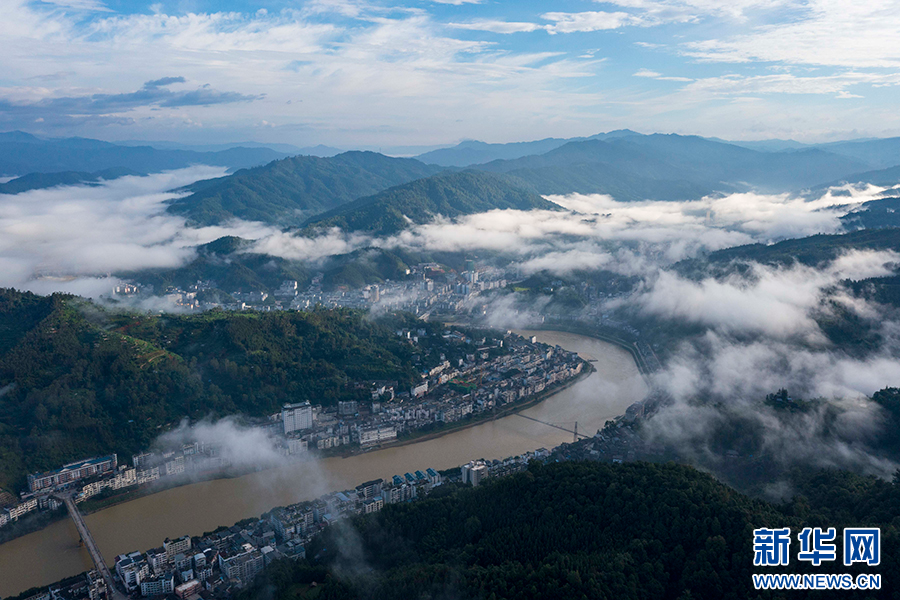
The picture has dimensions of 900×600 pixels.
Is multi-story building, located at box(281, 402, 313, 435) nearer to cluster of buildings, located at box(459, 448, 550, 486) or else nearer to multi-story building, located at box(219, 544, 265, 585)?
cluster of buildings, located at box(459, 448, 550, 486)

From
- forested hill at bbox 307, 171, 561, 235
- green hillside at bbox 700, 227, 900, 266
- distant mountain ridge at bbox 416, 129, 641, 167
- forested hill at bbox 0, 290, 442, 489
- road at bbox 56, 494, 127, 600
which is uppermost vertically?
distant mountain ridge at bbox 416, 129, 641, 167

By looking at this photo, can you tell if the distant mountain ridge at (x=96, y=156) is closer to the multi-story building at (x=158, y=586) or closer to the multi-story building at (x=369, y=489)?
the multi-story building at (x=369, y=489)

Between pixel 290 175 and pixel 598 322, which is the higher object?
pixel 290 175

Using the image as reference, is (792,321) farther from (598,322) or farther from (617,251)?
(617,251)

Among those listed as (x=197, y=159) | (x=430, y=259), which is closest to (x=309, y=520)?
(x=430, y=259)

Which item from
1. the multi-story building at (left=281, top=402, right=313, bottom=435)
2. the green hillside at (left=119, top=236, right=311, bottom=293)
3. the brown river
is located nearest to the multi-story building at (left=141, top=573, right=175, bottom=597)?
the brown river

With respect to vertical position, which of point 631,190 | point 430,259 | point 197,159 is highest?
point 197,159
